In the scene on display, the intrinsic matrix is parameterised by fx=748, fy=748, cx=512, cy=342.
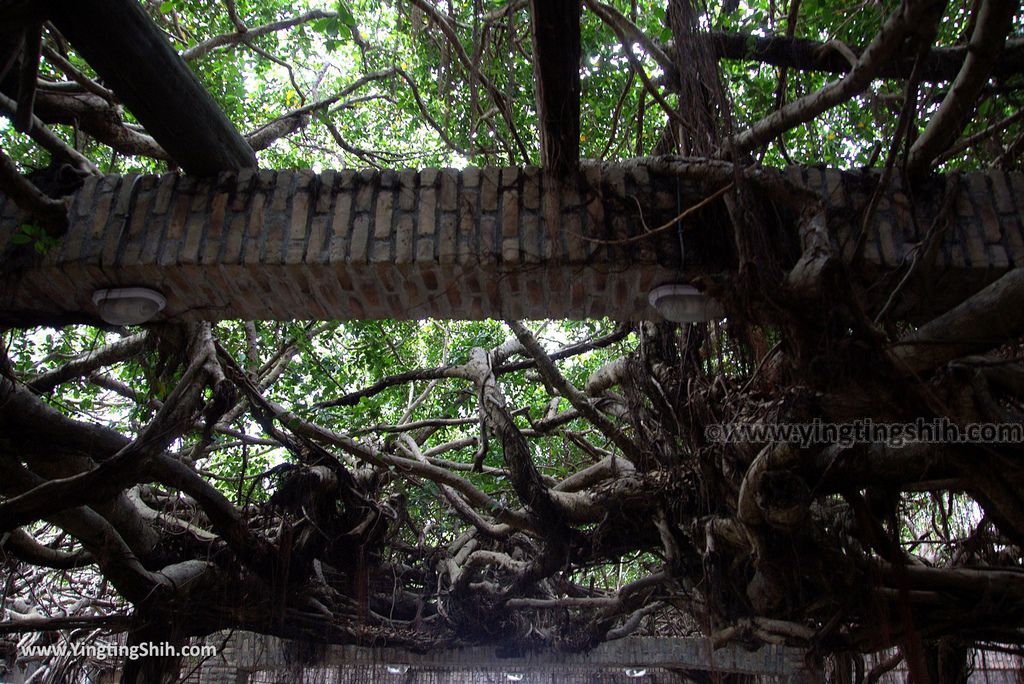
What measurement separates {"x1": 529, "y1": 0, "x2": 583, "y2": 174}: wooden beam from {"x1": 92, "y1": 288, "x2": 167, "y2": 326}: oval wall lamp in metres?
1.55

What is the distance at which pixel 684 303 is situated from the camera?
8.75ft

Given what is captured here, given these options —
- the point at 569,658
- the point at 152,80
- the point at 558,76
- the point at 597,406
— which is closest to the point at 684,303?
the point at 558,76

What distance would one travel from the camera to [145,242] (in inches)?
109

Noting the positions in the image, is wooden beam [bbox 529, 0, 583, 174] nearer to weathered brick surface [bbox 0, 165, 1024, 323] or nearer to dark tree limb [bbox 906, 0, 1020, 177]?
weathered brick surface [bbox 0, 165, 1024, 323]

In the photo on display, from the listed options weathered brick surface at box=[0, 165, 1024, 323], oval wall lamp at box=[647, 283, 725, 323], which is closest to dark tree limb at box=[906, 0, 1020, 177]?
weathered brick surface at box=[0, 165, 1024, 323]

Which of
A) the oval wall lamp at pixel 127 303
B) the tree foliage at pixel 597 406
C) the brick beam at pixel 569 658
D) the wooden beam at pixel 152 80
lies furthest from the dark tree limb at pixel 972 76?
the brick beam at pixel 569 658

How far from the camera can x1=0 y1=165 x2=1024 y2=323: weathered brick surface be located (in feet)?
8.58

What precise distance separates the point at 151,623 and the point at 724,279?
3871 millimetres

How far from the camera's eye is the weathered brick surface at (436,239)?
262 cm

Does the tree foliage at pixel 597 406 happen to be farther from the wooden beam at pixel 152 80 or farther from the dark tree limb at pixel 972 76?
the wooden beam at pixel 152 80

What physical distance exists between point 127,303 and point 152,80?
812 millimetres

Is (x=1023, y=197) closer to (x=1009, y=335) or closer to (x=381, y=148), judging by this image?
A: (x=1009, y=335)

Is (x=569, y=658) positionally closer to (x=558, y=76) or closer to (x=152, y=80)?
(x=558, y=76)

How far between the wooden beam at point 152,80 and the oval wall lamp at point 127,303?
52cm
